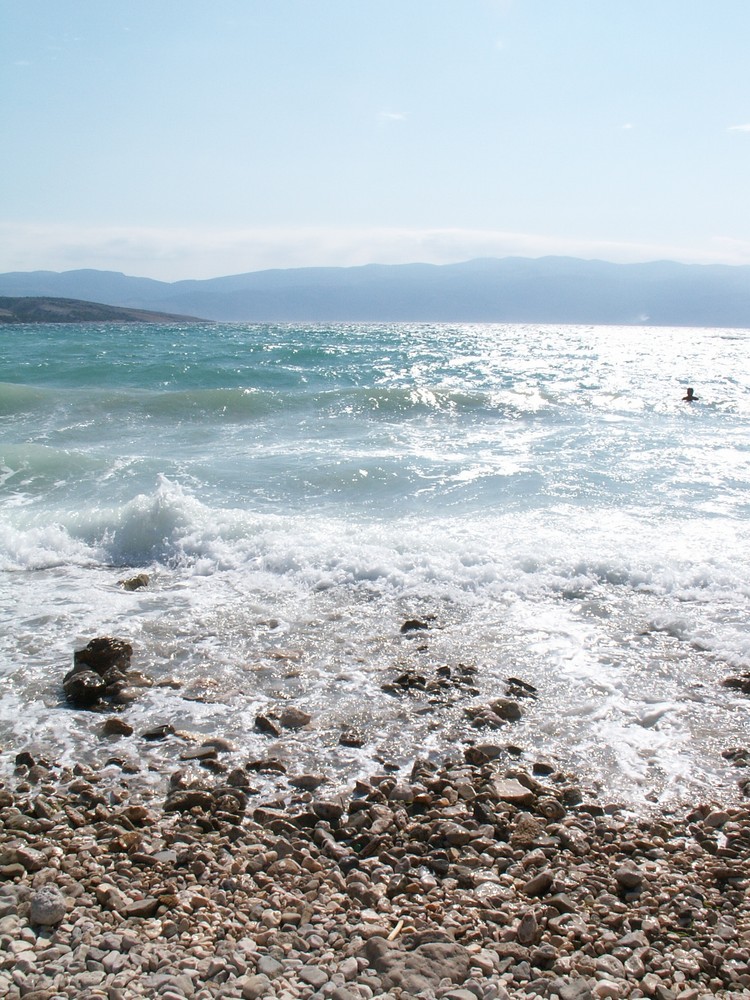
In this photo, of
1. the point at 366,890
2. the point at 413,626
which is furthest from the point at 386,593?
the point at 366,890

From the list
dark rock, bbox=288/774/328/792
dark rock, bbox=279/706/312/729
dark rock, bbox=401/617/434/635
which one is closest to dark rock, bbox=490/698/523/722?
dark rock, bbox=279/706/312/729

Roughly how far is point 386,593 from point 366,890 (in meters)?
4.30

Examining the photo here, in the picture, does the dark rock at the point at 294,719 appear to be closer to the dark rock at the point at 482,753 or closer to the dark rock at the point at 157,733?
the dark rock at the point at 157,733

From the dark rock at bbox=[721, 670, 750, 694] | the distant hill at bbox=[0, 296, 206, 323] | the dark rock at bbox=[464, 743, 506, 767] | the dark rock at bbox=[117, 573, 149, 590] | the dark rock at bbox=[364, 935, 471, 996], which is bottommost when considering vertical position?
the dark rock at bbox=[464, 743, 506, 767]

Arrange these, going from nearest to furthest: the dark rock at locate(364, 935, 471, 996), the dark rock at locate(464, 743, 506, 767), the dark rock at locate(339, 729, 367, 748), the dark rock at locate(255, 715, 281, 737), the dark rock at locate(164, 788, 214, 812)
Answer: the dark rock at locate(364, 935, 471, 996) → the dark rock at locate(164, 788, 214, 812) → the dark rock at locate(464, 743, 506, 767) → the dark rock at locate(339, 729, 367, 748) → the dark rock at locate(255, 715, 281, 737)

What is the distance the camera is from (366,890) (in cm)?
323

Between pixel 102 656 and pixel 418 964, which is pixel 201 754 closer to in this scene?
pixel 102 656

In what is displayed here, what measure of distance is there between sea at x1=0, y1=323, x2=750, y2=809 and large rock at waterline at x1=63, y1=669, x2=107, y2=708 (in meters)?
0.13

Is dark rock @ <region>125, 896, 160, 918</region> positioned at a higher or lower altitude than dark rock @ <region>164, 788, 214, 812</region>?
higher

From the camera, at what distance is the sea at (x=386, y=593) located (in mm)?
4680

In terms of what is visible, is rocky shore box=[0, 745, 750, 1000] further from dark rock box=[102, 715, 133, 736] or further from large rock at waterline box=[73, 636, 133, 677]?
large rock at waterline box=[73, 636, 133, 677]

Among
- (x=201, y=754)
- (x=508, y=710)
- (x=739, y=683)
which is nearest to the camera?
(x=201, y=754)

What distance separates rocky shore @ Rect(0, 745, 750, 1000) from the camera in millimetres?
2709

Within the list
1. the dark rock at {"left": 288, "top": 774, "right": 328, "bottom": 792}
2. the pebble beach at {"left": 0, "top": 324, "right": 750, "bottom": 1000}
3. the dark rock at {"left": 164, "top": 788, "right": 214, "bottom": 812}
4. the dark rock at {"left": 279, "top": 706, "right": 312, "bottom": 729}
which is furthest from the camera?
the dark rock at {"left": 279, "top": 706, "right": 312, "bottom": 729}
